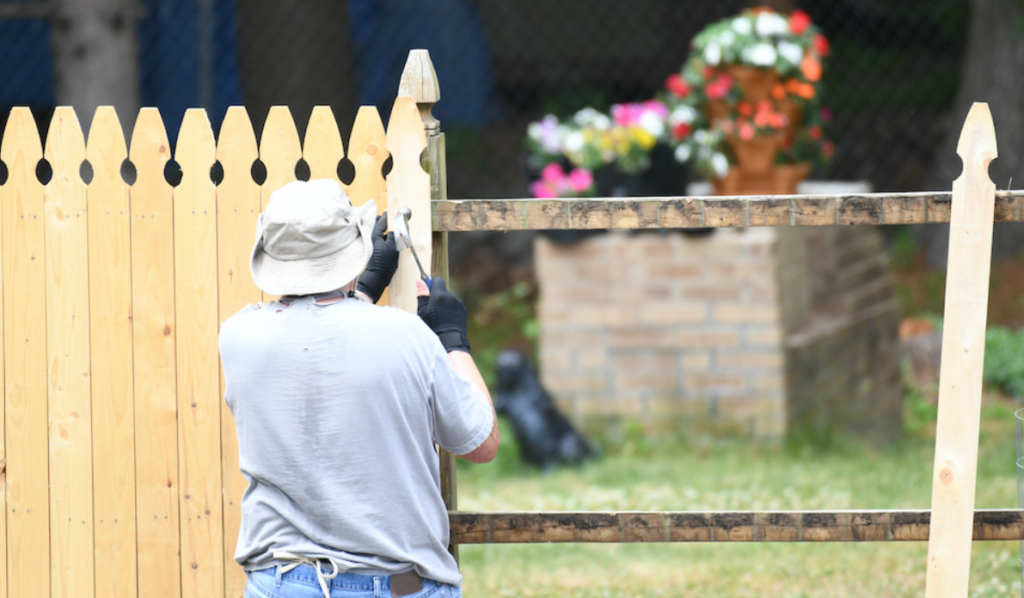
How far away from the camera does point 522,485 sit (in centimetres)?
596

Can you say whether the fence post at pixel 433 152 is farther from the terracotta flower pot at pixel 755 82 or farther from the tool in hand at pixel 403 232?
the terracotta flower pot at pixel 755 82

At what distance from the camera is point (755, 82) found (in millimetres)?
6418

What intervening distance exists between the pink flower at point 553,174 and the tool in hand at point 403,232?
13.3 feet

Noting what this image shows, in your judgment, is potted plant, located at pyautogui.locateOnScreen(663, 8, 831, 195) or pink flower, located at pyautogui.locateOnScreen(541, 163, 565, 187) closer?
potted plant, located at pyautogui.locateOnScreen(663, 8, 831, 195)

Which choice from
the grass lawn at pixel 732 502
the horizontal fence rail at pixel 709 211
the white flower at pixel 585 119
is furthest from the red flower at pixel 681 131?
the horizontal fence rail at pixel 709 211

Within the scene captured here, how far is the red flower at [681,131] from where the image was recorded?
654cm

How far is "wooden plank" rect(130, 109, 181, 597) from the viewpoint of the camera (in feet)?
9.26

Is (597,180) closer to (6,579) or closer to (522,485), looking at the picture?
(522,485)

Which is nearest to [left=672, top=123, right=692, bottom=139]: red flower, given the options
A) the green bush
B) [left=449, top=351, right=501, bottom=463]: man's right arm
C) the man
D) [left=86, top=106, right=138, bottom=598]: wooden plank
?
the green bush

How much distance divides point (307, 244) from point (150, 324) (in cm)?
81

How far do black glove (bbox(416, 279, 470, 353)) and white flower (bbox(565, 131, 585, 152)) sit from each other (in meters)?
4.21

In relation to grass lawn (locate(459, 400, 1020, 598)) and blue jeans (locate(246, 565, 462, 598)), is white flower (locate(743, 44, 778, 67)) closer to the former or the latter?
grass lawn (locate(459, 400, 1020, 598))

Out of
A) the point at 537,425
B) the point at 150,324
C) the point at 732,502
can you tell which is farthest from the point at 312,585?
the point at 537,425

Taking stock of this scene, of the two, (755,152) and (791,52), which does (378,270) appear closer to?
(755,152)
